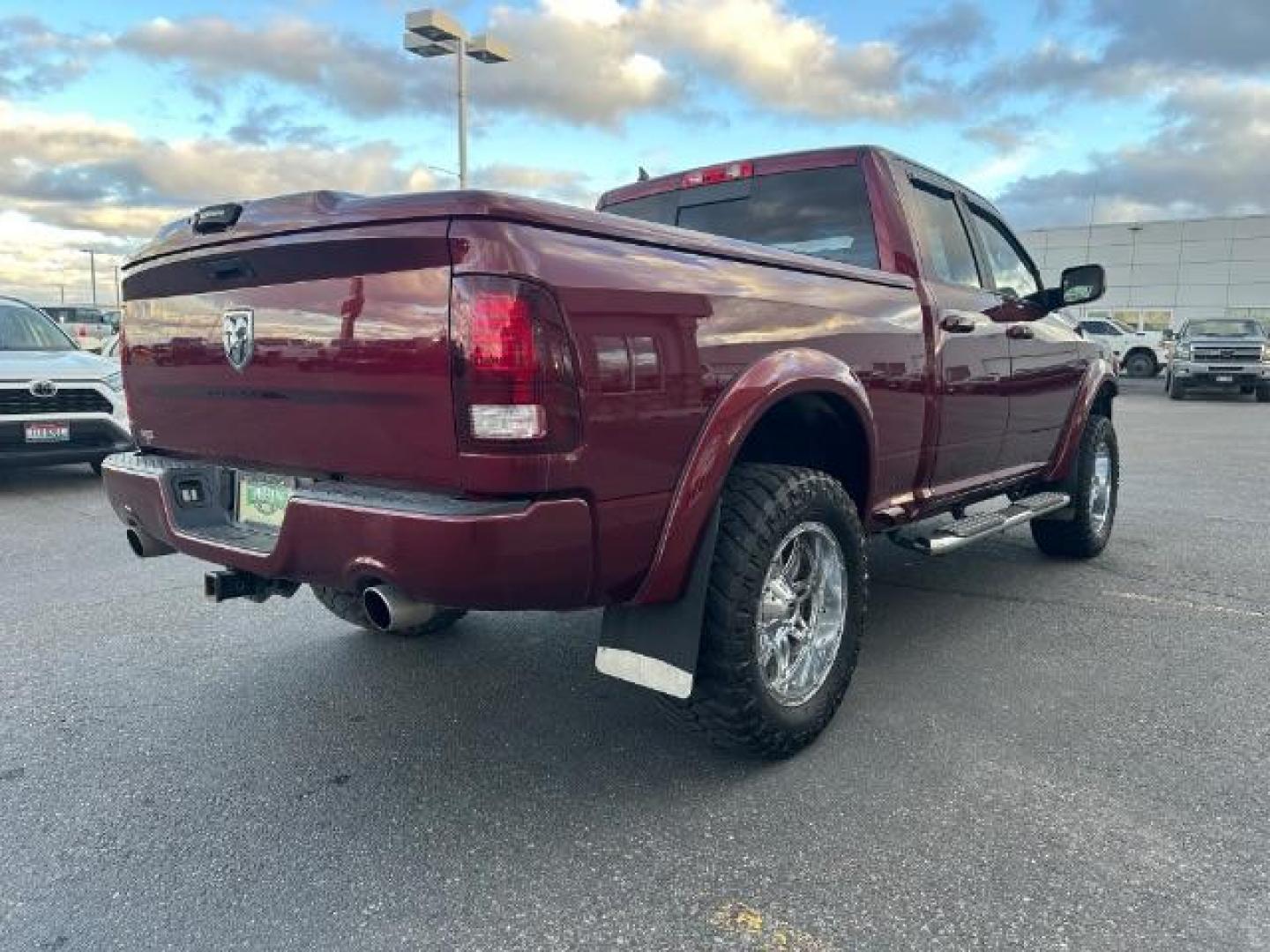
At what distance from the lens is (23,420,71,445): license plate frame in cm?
769

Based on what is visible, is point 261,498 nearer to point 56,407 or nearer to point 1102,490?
point 1102,490

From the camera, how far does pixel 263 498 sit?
2.77m

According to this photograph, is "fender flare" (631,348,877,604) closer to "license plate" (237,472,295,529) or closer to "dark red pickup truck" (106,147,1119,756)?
"dark red pickup truck" (106,147,1119,756)

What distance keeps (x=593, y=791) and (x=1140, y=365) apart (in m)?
29.6

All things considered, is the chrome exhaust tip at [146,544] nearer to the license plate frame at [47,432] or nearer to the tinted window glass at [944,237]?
the tinted window glass at [944,237]

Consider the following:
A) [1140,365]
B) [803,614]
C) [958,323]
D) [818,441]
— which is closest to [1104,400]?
[958,323]

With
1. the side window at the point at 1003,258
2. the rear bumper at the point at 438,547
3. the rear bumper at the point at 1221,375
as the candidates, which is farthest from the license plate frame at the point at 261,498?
the rear bumper at the point at 1221,375

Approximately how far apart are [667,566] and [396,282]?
3.22 feet

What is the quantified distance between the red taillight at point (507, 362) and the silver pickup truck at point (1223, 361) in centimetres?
2246

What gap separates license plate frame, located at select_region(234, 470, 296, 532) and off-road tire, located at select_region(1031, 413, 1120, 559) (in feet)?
13.9

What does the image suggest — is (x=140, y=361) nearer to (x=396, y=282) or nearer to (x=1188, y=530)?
(x=396, y=282)

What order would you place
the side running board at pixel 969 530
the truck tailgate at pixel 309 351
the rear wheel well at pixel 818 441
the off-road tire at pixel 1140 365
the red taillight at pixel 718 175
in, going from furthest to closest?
the off-road tire at pixel 1140 365
the red taillight at pixel 718 175
the side running board at pixel 969 530
the rear wheel well at pixel 818 441
the truck tailgate at pixel 309 351

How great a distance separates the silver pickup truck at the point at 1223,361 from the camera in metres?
20.5

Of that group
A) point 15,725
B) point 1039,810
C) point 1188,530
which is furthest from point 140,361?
point 1188,530
